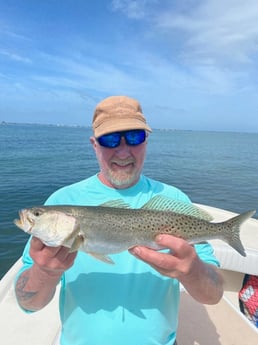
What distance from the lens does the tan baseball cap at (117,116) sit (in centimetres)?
347

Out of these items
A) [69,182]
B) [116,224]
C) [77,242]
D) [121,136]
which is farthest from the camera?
[69,182]

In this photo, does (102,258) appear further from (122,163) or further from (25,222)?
(122,163)

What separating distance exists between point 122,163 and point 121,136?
0.32 m

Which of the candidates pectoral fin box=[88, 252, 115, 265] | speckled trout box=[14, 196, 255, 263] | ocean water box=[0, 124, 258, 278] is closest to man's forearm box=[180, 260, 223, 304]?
speckled trout box=[14, 196, 255, 263]

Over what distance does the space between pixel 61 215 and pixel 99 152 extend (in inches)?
39.0

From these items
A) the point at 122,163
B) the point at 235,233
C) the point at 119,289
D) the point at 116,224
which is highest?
the point at 122,163

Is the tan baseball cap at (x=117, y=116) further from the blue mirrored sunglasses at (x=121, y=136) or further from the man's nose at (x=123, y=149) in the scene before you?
the man's nose at (x=123, y=149)

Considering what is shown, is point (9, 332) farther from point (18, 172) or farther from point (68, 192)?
point (18, 172)

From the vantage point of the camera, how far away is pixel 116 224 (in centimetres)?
323

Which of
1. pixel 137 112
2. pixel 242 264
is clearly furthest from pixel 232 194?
pixel 137 112

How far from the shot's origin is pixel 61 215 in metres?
3.01

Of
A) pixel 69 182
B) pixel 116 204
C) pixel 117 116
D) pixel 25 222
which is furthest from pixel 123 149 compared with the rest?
pixel 69 182

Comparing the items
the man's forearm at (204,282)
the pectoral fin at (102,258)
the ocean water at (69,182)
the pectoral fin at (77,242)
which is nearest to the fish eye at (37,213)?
the pectoral fin at (77,242)

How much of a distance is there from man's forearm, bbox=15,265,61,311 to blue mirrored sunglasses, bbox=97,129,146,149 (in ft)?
5.13
